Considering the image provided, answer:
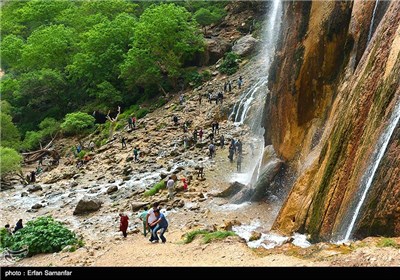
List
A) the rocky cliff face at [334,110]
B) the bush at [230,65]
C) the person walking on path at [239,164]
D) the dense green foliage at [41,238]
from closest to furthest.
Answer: the rocky cliff face at [334,110]
the dense green foliage at [41,238]
the person walking on path at [239,164]
the bush at [230,65]

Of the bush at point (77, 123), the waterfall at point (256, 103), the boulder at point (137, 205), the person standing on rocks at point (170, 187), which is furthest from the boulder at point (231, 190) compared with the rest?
the bush at point (77, 123)

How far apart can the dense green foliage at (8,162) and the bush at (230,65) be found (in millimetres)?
20811

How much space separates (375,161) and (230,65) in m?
33.3

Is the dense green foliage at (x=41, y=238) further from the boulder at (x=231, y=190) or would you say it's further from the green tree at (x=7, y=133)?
the green tree at (x=7, y=133)

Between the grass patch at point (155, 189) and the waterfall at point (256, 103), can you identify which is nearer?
the grass patch at point (155, 189)

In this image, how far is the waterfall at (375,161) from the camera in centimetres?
1052

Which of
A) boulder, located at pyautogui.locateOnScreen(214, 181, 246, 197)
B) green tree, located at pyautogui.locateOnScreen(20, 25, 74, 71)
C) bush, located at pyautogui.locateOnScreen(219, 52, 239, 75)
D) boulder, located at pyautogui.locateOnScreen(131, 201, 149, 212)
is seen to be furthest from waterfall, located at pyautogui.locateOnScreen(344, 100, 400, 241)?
green tree, located at pyautogui.locateOnScreen(20, 25, 74, 71)

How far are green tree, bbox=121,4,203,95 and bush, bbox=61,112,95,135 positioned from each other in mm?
5625

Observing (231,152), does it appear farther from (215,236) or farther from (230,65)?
(230,65)

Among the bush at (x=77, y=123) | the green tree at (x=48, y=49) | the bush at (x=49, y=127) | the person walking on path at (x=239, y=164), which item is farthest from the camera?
the green tree at (x=48, y=49)

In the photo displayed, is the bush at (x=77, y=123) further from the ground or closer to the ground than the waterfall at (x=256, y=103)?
closer to the ground

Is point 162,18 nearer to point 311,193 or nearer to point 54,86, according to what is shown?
point 54,86

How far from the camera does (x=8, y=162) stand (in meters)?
31.5

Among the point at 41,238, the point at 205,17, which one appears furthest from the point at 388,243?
the point at 205,17
